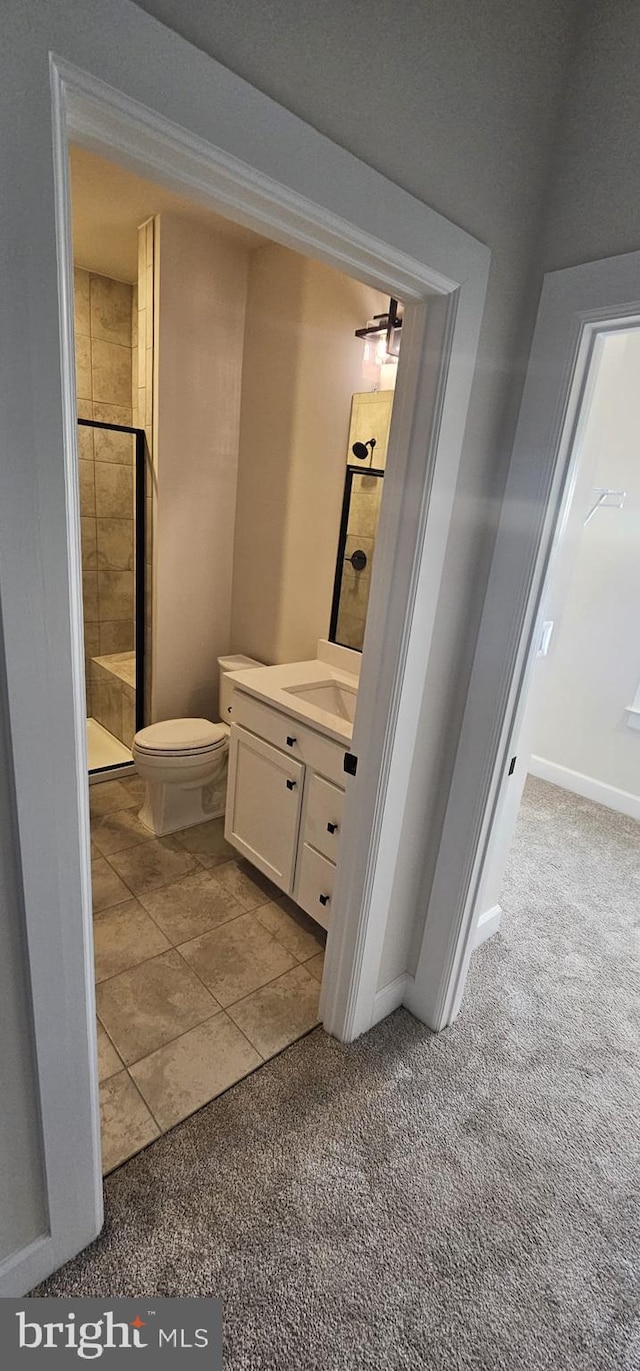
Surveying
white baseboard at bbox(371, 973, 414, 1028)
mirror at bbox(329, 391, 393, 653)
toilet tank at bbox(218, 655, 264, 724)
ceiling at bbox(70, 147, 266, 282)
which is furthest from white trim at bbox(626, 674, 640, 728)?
ceiling at bbox(70, 147, 266, 282)

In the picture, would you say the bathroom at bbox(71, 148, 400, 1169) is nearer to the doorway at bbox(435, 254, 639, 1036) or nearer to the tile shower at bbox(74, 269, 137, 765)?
the tile shower at bbox(74, 269, 137, 765)

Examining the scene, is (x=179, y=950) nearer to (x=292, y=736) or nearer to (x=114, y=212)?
(x=292, y=736)

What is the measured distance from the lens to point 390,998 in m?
1.84

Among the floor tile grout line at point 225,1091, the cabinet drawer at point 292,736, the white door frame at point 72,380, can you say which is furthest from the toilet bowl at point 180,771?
the white door frame at point 72,380

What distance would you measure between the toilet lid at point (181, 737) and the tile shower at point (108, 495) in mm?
786

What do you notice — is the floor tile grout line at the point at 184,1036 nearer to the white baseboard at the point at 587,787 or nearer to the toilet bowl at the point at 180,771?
the toilet bowl at the point at 180,771

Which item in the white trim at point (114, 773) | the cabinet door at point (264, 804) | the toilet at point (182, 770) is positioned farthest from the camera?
the white trim at point (114, 773)

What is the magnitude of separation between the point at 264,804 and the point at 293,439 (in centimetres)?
163

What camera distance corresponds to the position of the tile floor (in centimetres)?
157

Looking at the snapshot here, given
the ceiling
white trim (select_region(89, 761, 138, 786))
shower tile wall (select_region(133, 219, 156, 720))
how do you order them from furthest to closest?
1. white trim (select_region(89, 761, 138, 786))
2. shower tile wall (select_region(133, 219, 156, 720))
3. the ceiling

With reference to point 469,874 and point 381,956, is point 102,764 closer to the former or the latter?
point 381,956

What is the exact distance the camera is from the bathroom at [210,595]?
1.85 m

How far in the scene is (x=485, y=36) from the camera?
1.05m

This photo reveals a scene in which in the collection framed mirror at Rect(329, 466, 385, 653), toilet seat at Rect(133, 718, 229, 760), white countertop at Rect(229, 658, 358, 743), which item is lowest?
toilet seat at Rect(133, 718, 229, 760)
